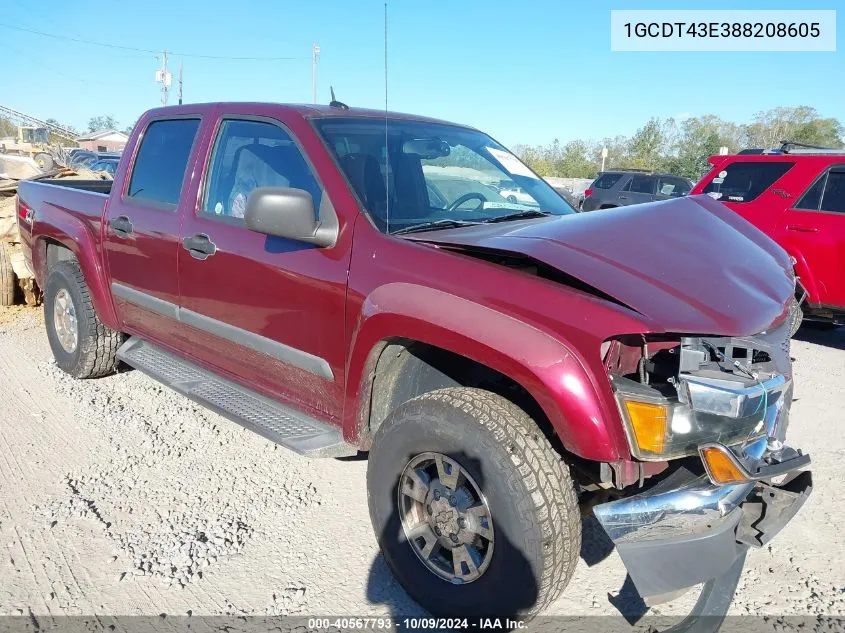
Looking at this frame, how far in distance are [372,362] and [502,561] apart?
36.3 inches

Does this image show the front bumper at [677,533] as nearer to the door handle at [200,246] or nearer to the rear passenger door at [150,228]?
the door handle at [200,246]

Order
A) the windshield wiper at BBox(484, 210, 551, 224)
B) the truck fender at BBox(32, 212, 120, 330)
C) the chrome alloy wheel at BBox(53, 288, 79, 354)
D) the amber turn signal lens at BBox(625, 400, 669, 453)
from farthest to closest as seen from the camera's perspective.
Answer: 1. the chrome alloy wheel at BBox(53, 288, 79, 354)
2. the truck fender at BBox(32, 212, 120, 330)
3. the windshield wiper at BBox(484, 210, 551, 224)
4. the amber turn signal lens at BBox(625, 400, 669, 453)

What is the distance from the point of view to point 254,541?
2939 millimetres

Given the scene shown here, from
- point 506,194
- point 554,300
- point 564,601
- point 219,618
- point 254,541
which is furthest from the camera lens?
point 506,194

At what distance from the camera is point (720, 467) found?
2023mm

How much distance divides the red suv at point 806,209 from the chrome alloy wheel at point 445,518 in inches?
183

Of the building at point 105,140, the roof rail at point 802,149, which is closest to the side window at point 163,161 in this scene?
the roof rail at point 802,149

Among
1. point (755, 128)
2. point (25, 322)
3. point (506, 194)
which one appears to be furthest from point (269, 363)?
point (755, 128)

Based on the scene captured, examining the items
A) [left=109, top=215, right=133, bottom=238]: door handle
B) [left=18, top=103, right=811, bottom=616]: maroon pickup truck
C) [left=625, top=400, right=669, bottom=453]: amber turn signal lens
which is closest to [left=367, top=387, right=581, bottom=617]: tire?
[left=18, top=103, right=811, bottom=616]: maroon pickup truck

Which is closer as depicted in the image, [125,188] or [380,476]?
[380,476]

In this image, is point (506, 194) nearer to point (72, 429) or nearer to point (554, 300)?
point (554, 300)

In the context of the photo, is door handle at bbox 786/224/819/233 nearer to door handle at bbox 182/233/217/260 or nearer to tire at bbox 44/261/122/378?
door handle at bbox 182/233/217/260

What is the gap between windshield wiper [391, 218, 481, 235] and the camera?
2791mm

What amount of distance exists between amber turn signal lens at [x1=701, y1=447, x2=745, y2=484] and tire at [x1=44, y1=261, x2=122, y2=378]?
4068 mm
